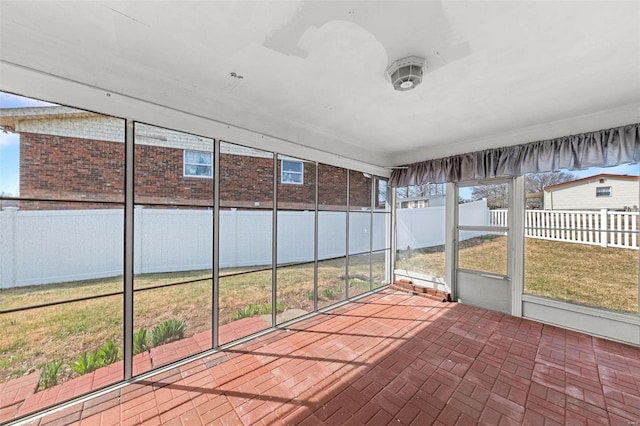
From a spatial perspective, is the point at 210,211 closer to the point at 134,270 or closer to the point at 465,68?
the point at 134,270

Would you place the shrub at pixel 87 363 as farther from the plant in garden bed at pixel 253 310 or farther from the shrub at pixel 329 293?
the shrub at pixel 329 293

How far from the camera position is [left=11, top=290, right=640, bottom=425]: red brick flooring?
1.68 m

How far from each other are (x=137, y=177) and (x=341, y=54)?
189 centimetres

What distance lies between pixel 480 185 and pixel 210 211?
3.88 metres

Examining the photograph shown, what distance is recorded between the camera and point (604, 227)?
2855mm

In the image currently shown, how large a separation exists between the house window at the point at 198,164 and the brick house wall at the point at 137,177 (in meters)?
0.04

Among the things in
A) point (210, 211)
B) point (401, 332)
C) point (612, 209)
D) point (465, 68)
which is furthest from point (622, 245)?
point (210, 211)

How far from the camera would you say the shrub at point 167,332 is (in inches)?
90.2

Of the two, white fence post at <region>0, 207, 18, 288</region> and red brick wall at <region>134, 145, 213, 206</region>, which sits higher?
red brick wall at <region>134, 145, 213, 206</region>

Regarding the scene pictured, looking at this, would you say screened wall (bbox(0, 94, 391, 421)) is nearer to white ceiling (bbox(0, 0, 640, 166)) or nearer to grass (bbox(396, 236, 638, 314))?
white ceiling (bbox(0, 0, 640, 166))

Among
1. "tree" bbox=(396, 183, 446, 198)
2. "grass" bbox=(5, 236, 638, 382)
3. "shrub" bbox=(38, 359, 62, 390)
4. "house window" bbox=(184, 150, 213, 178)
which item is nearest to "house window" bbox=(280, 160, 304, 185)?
"house window" bbox=(184, 150, 213, 178)

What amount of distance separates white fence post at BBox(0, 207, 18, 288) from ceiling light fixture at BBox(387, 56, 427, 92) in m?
2.82

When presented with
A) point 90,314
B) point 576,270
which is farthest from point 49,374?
point 576,270

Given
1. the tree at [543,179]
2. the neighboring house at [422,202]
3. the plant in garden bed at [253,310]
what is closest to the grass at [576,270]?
the tree at [543,179]
